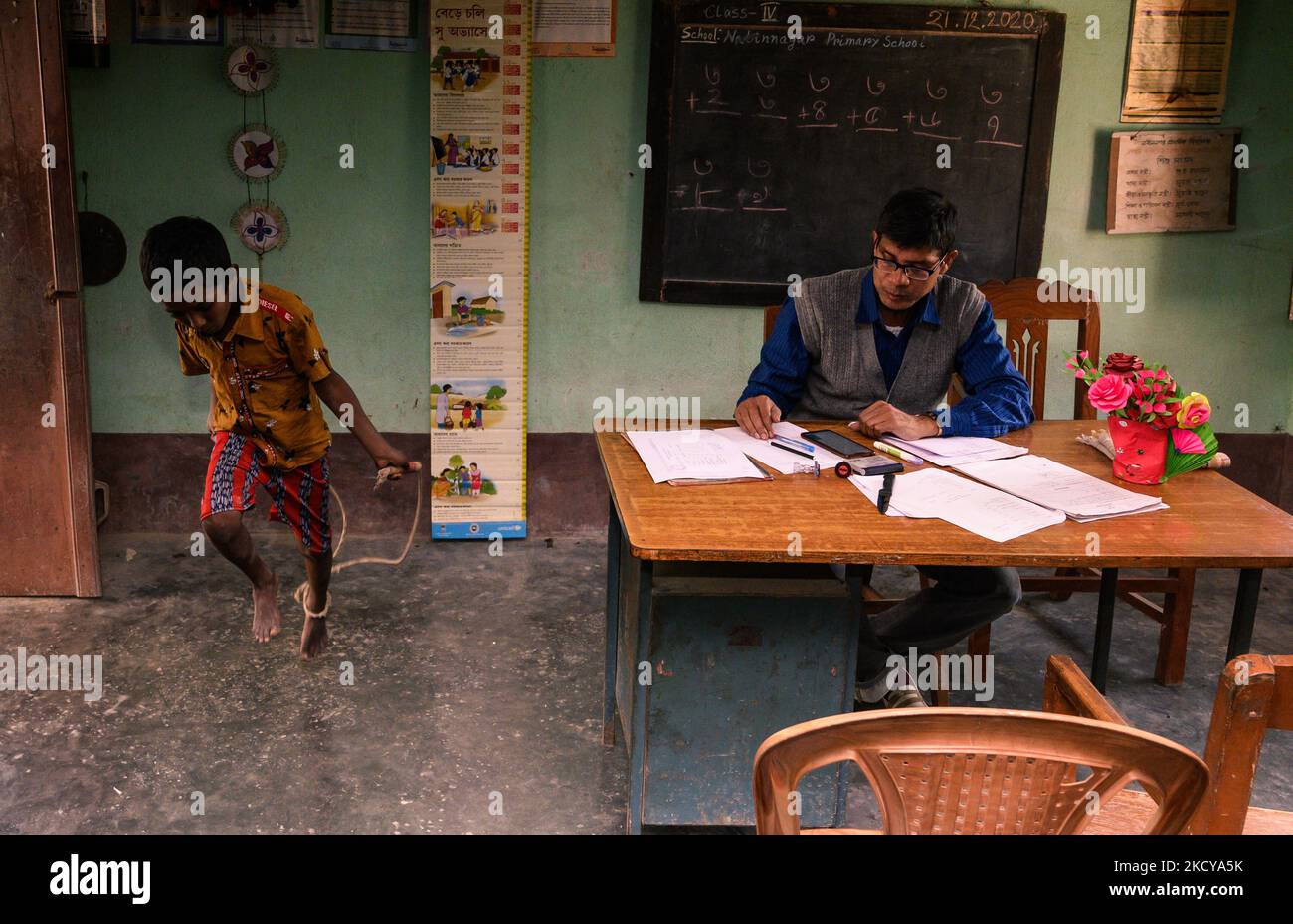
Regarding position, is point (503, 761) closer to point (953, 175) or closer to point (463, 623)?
Answer: point (463, 623)

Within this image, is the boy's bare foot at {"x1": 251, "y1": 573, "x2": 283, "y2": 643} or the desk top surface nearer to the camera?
the desk top surface

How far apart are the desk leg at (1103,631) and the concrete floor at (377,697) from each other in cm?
36

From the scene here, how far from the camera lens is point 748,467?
256cm

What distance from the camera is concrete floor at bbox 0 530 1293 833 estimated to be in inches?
106

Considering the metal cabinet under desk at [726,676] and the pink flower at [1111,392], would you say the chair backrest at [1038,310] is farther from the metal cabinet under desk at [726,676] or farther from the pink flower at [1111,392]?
the metal cabinet under desk at [726,676]

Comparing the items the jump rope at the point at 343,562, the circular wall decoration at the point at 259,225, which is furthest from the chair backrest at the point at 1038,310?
the circular wall decoration at the point at 259,225

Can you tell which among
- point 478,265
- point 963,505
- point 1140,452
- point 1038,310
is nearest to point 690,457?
point 963,505

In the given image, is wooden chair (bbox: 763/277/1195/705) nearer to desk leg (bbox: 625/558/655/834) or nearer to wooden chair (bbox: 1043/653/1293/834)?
desk leg (bbox: 625/558/655/834)

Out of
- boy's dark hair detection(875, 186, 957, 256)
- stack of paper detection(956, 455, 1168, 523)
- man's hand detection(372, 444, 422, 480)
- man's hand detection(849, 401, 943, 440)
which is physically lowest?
man's hand detection(372, 444, 422, 480)

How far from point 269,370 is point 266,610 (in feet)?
2.27

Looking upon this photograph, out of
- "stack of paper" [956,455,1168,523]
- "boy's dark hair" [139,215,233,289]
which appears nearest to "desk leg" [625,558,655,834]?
"stack of paper" [956,455,1168,523]

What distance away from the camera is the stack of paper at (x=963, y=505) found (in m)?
2.24
